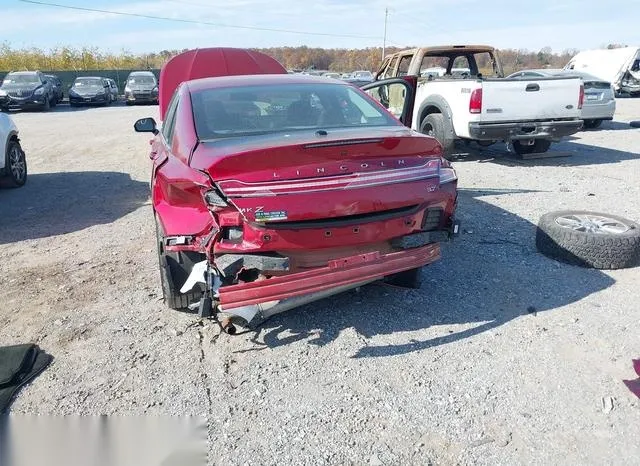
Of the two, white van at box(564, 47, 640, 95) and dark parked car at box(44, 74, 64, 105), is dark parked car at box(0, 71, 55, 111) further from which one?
white van at box(564, 47, 640, 95)

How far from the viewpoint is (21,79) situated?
2409 centimetres

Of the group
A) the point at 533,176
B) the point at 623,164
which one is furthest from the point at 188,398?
the point at 623,164

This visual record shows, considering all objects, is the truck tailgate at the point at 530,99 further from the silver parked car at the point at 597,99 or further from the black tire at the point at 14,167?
the black tire at the point at 14,167

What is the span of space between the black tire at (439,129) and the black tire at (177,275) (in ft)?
20.7

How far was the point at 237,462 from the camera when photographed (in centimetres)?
246

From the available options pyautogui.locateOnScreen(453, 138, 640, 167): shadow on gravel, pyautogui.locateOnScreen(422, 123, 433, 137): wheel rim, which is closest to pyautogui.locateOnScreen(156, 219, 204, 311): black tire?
pyautogui.locateOnScreen(422, 123, 433, 137): wheel rim

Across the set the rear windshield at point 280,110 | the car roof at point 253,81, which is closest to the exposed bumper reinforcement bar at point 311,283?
the rear windshield at point 280,110

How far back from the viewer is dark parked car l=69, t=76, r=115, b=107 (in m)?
26.3

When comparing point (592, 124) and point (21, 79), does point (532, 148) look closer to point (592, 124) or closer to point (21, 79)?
point (592, 124)

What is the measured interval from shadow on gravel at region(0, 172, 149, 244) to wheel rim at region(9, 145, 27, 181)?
207 millimetres

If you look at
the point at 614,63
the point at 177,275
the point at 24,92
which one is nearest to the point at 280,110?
the point at 177,275

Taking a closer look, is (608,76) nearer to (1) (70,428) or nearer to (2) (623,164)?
(2) (623,164)

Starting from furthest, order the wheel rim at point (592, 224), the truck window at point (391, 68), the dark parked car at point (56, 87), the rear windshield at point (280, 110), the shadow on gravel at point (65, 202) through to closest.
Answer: the dark parked car at point (56, 87) < the truck window at point (391, 68) < the shadow on gravel at point (65, 202) < the wheel rim at point (592, 224) < the rear windshield at point (280, 110)

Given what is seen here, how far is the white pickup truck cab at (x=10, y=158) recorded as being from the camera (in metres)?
7.93
